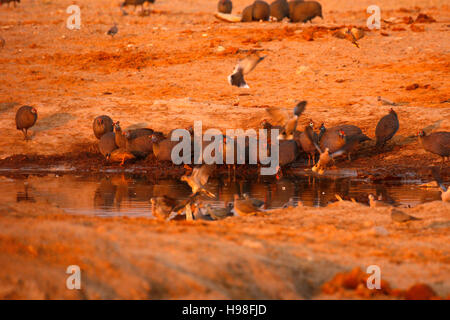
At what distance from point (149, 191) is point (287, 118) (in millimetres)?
3075

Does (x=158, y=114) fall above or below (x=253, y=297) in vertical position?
above

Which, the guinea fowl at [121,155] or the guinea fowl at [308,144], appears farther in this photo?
the guinea fowl at [121,155]

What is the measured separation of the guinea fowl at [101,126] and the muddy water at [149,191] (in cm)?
182

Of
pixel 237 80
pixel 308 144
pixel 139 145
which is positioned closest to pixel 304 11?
pixel 308 144

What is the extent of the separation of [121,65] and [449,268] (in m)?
16.7

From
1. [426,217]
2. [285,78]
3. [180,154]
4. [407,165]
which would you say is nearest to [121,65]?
[285,78]

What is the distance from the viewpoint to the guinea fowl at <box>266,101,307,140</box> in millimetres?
9539

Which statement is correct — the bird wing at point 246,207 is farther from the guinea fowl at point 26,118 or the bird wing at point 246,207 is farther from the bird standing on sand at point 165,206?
the guinea fowl at point 26,118

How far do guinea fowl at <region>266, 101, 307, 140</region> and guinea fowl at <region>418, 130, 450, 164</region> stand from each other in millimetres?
4429

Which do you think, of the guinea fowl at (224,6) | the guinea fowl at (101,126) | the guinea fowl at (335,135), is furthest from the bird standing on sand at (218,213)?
the guinea fowl at (224,6)

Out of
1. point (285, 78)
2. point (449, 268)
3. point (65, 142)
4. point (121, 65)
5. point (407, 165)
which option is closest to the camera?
point (449, 268)

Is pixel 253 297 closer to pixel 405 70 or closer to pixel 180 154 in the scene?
pixel 180 154

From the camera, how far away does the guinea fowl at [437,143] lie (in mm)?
13422

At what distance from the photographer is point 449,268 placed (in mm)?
6152
